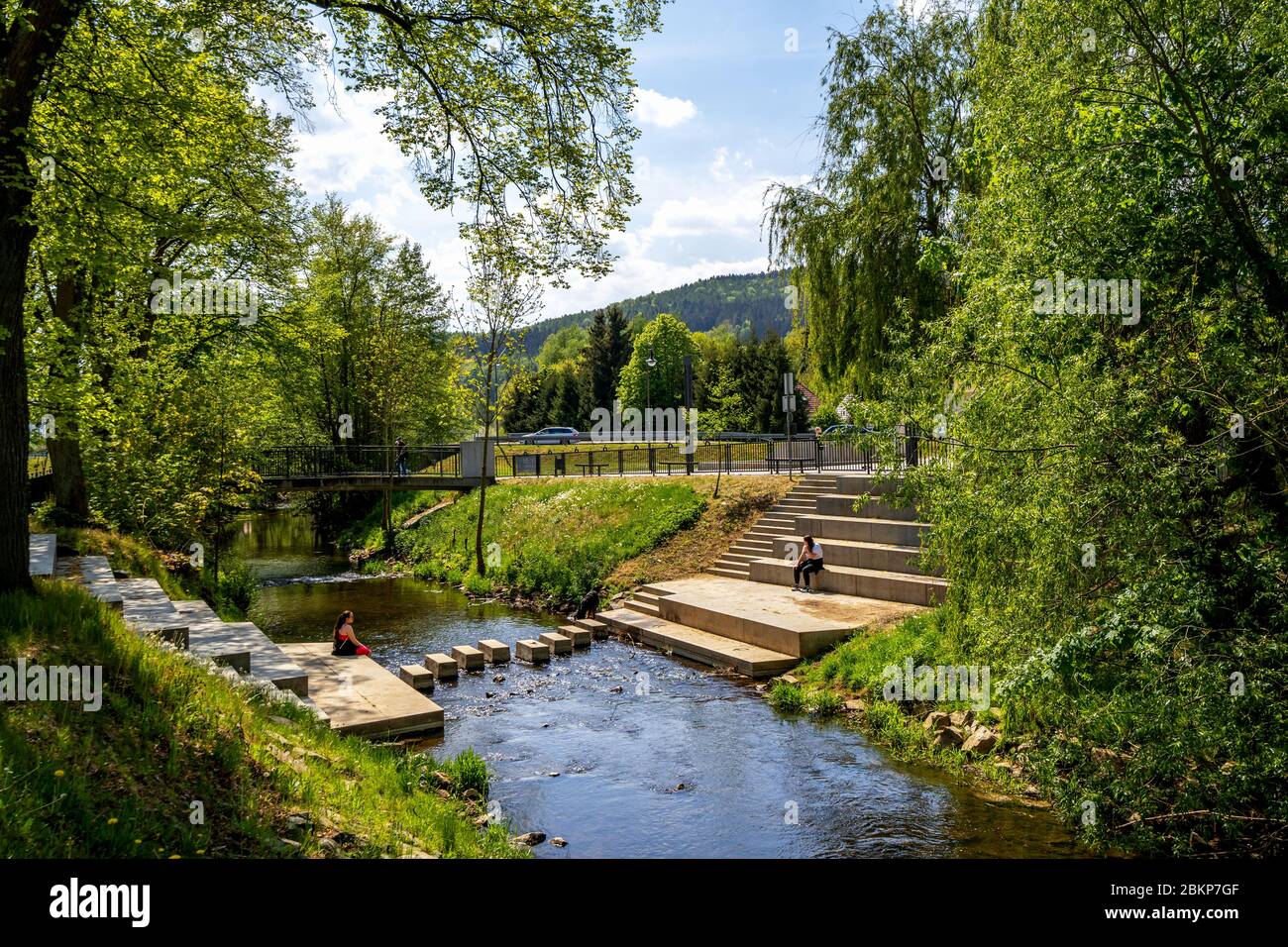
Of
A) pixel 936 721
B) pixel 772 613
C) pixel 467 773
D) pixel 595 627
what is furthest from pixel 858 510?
pixel 467 773

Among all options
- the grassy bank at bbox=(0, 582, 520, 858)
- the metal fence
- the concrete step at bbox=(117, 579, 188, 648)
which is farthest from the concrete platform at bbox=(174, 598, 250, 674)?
the metal fence

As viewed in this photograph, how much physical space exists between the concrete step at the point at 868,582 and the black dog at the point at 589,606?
4.26 metres

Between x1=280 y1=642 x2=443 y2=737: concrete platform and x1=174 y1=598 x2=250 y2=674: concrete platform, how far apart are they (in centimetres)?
136

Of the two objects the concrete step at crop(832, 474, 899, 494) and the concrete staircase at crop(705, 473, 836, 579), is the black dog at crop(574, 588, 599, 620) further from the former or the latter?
the concrete step at crop(832, 474, 899, 494)

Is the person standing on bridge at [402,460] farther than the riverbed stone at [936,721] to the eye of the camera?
Yes

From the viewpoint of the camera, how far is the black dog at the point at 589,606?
68.3 ft

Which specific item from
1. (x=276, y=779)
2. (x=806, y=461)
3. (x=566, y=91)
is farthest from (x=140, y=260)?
(x=806, y=461)

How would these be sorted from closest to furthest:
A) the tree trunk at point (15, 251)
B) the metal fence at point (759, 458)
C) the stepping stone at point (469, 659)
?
the tree trunk at point (15, 251)
the metal fence at point (759, 458)
the stepping stone at point (469, 659)

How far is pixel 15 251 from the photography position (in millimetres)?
7699

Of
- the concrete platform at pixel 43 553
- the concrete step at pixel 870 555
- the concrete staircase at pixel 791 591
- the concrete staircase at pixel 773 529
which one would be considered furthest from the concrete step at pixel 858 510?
the concrete platform at pixel 43 553

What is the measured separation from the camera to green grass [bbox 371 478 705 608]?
23.9 meters

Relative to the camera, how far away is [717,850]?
25.6 ft

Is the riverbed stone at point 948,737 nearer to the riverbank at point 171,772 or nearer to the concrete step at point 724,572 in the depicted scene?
the riverbank at point 171,772

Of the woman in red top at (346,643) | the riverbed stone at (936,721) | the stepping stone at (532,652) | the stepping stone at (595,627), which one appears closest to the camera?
the riverbed stone at (936,721)
